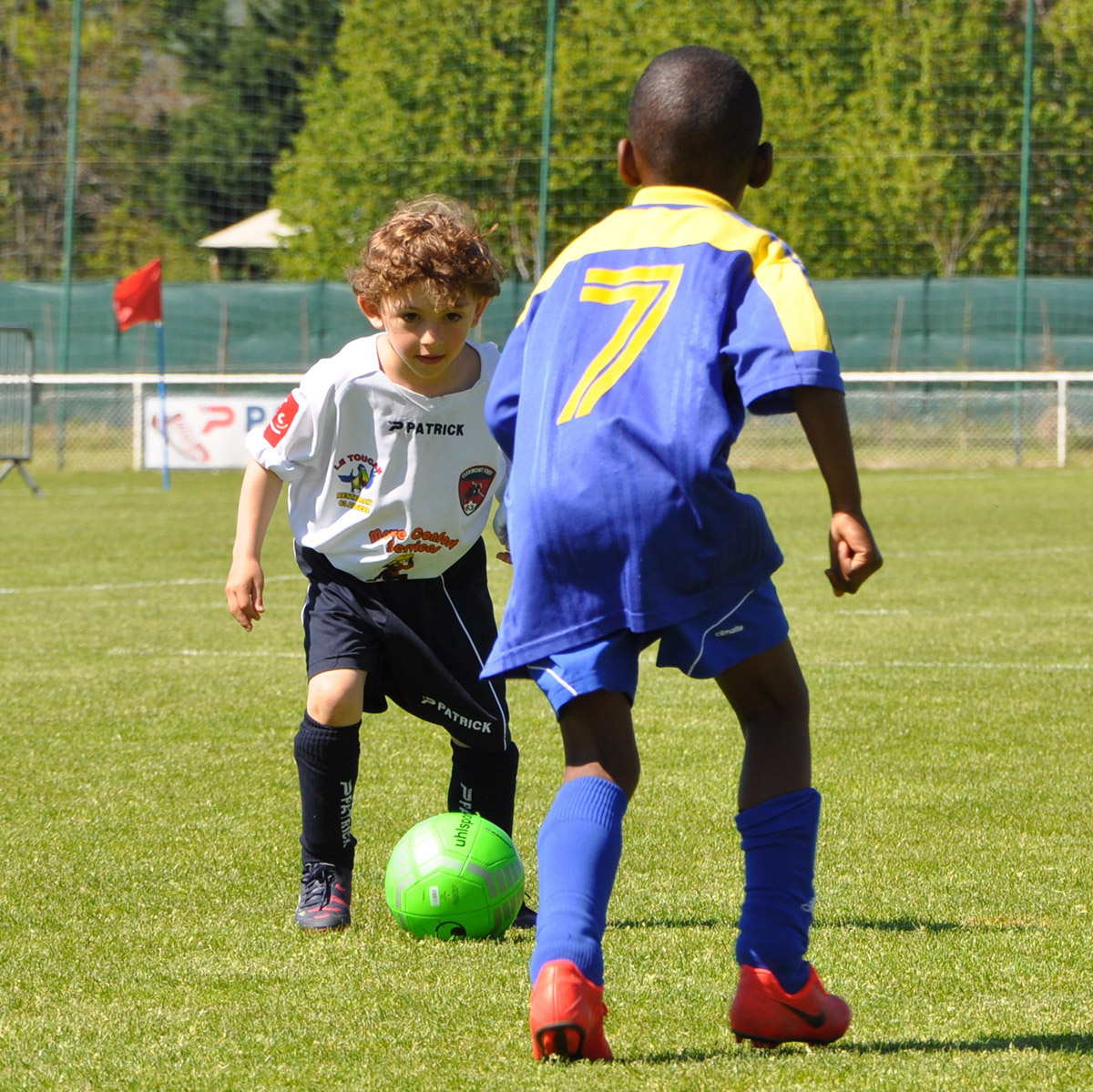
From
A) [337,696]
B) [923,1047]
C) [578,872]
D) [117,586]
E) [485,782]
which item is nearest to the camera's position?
[578,872]

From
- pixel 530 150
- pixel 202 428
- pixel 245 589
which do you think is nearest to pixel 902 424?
pixel 530 150

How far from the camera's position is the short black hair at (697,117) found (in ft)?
7.94

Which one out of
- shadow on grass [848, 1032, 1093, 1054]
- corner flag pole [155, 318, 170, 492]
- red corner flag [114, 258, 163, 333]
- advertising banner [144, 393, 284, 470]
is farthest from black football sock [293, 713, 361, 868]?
red corner flag [114, 258, 163, 333]

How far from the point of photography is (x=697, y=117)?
2.42m

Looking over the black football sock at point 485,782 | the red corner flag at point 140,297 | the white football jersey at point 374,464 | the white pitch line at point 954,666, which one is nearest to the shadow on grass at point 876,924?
the black football sock at point 485,782

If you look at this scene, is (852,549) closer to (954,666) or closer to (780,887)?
(780,887)

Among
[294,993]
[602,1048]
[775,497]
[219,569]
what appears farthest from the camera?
[775,497]

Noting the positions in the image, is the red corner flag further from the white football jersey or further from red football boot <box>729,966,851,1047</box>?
red football boot <box>729,966,851,1047</box>

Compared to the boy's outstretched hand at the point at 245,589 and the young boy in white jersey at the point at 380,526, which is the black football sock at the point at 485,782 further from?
the boy's outstretched hand at the point at 245,589

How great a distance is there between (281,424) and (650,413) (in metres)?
1.22

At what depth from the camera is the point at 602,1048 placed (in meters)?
2.37

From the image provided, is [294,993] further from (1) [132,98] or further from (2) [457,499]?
(1) [132,98]

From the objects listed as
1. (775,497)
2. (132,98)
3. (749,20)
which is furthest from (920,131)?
(132,98)

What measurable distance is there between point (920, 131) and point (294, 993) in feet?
78.2
